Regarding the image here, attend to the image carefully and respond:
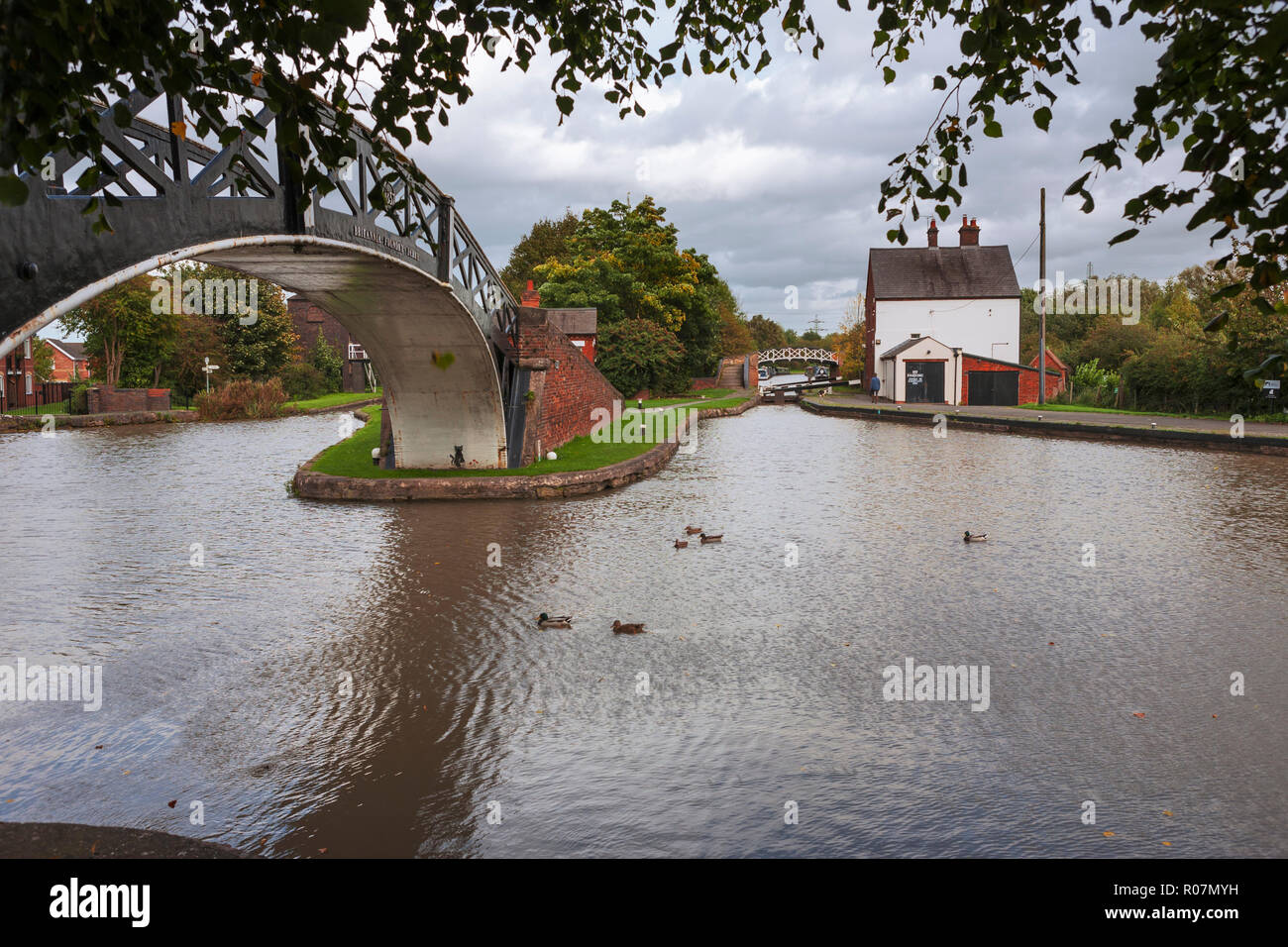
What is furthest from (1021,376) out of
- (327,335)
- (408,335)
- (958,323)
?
(327,335)

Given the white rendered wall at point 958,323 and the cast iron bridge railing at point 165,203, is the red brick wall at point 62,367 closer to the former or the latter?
the white rendered wall at point 958,323

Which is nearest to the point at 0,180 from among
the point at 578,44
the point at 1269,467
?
the point at 578,44

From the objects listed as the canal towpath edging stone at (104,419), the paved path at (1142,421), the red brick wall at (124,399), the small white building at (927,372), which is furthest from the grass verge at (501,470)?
the small white building at (927,372)

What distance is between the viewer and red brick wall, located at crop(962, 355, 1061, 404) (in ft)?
140

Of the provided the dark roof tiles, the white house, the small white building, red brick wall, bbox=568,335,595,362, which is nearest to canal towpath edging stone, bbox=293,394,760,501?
red brick wall, bbox=568,335,595,362

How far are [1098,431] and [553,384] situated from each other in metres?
16.1

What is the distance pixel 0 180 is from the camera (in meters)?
2.72

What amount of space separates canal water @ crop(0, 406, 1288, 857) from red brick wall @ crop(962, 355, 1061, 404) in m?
30.5

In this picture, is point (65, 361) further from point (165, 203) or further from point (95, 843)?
point (95, 843)

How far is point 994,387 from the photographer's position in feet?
143

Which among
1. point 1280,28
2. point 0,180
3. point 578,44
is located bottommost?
point 0,180

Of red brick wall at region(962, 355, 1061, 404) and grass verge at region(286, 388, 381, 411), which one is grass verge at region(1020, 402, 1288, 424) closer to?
red brick wall at region(962, 355, 1061, 404)
